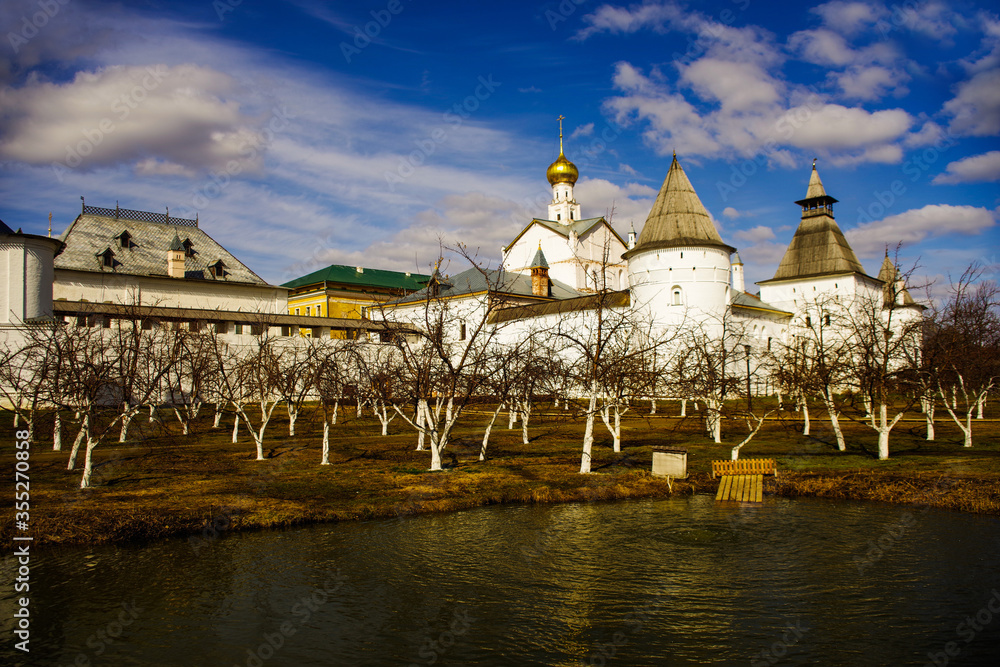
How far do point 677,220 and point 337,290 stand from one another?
31540 mm

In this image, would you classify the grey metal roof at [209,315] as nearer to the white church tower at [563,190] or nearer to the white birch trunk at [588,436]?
the white birch trunk at [588,436]

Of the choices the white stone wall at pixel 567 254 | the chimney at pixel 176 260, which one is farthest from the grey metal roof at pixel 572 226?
the chimney at pixel 176 260

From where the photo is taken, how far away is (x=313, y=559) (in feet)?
36.3

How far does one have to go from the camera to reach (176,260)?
43.8 m

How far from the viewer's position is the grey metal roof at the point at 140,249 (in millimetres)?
42219

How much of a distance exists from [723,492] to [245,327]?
30.2 m

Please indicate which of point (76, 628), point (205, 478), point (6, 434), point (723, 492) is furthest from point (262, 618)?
point (6, 434)

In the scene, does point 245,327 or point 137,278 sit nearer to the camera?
point 245,327

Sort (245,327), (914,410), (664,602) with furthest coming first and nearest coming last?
(245,327) < (914,410) < (664,602)

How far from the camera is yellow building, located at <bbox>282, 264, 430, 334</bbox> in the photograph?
60.2m

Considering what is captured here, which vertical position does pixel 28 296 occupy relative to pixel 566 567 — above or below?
above

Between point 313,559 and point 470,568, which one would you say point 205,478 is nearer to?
point 313,559

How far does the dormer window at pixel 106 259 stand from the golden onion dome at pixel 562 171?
3629cm

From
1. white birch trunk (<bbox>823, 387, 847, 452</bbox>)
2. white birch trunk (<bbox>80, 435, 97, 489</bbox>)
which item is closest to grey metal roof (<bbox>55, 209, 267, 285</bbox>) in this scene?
white birch trunk (<bbox>80, 435, 97, 489</bbox>)
